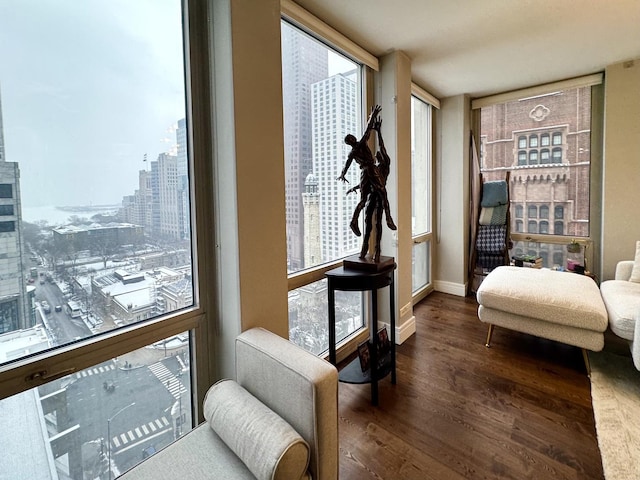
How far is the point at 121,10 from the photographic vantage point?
126 cm

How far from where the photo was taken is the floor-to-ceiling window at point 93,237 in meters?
1.03

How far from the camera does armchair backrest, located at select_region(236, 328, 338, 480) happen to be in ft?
3.35

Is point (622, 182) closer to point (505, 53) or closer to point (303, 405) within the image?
point (505, 53)

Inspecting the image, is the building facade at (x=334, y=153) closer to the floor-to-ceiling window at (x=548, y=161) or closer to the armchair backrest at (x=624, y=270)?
the floor-to-ceiling window at (x=548, y=161)

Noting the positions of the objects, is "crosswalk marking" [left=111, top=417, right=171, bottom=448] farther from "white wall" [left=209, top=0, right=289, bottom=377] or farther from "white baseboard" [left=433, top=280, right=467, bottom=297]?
"white baseboard" [left=433, top=280, right=467, bottom=297]

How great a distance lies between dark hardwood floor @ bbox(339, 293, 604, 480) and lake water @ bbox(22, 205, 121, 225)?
5.27 ft

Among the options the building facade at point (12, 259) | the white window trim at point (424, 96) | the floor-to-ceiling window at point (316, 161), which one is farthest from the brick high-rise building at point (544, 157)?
the building facade at point (12, 259)

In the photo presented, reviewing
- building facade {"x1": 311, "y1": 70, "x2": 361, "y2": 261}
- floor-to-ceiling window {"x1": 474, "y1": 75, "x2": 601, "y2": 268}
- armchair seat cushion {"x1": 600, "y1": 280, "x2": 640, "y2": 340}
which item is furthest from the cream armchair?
building facade {"x1": 311, "y1": 70, "x2": 361, "y2": 261}

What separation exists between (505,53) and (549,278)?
6.71 ft

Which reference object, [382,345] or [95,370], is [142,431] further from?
[382,345]

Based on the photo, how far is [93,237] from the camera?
1.20 m

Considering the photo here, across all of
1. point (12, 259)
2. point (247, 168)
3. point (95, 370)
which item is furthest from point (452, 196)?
point (12, 259)

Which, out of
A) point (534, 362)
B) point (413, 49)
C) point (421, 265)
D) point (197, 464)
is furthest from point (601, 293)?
point (197, 464)

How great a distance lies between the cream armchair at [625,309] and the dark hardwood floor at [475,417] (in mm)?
416
